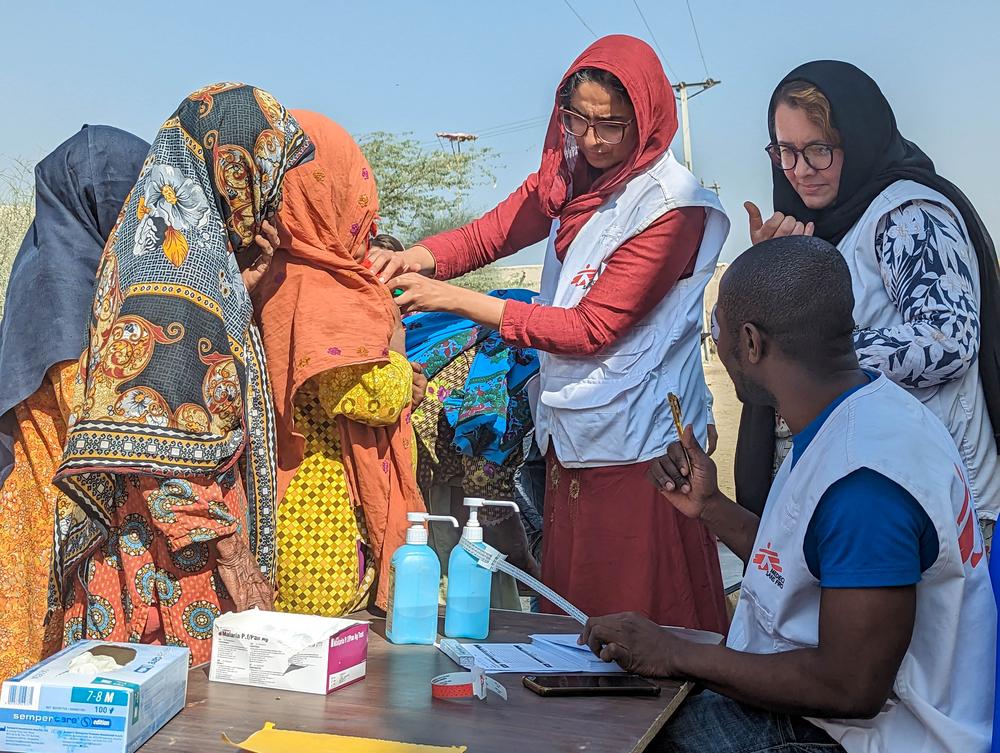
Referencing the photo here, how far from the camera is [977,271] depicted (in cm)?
265

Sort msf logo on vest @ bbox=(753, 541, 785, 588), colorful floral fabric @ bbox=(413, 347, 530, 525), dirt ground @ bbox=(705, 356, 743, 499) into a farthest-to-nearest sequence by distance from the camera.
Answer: dirt ground @ bbox=(705, 356, 743, 499)
colorful floral fabric @ bbox=(413, 347, 530, 525)
msf logo on vest @ bbox=(753, 541, 785, 588)

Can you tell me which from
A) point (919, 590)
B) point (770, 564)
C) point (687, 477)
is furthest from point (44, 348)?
point (919, 590)

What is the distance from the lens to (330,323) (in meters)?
2.44

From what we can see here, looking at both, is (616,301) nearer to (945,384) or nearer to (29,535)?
(945,384)

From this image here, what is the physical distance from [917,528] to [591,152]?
1585 millimetres

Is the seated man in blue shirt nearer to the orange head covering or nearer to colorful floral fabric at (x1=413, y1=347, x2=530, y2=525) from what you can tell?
the orange head covering

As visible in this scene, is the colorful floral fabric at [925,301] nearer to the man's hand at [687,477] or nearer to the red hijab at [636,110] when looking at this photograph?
the man's hand at [687,477]

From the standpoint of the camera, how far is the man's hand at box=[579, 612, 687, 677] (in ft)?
6.35

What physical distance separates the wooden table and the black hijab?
82cm

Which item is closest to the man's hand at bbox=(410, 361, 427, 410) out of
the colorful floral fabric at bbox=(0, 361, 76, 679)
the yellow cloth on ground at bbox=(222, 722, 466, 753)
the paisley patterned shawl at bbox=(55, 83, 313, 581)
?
the paisley patterned shawl at bbox=(55, 83, 313, 581)

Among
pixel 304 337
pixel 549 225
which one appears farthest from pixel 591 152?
pixel 304 337

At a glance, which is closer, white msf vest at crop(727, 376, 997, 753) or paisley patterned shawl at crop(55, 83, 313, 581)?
white msf vest at crop(727, 376, 997, 753)

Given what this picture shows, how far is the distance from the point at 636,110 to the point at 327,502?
1356 millimetres

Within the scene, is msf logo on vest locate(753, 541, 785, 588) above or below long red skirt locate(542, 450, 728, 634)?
above
